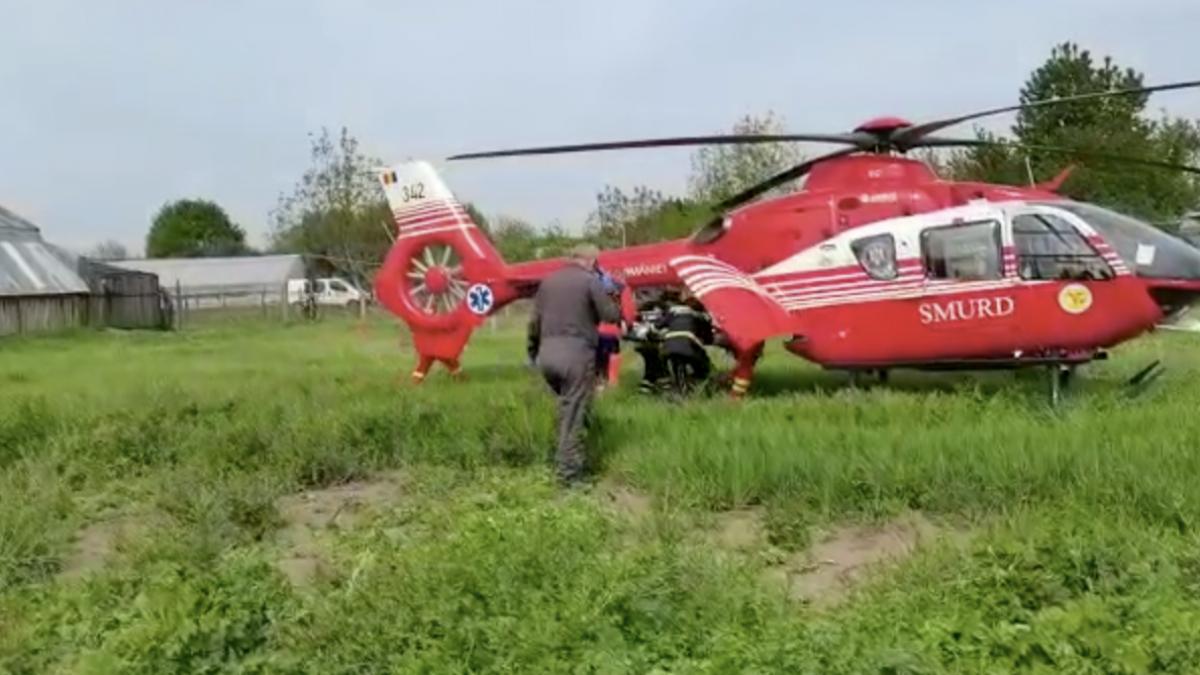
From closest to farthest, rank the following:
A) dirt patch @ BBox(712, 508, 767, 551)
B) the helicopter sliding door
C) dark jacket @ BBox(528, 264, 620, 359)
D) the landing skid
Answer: dirt patch @ BBox(712, 508, 767, 551), dark jacket @ BBox(528, 264, 620, 359), the helicopter sliding door, the landing skid

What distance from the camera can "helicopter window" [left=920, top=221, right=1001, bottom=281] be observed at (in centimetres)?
1044

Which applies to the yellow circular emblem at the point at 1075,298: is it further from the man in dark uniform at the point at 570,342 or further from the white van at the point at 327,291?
the white van at the point at 327,291

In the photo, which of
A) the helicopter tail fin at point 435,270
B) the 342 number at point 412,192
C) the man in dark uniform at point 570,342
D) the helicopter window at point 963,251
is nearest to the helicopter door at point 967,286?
the helicopter window at point 963,251

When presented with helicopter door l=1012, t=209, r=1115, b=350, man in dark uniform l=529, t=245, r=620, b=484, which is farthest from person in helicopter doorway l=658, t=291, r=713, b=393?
man in dark uniform l=529, t=245, r=620, b=484

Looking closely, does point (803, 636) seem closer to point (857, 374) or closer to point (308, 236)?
point (857, 374)

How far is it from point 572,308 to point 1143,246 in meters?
5.38

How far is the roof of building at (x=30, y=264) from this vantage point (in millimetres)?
35156

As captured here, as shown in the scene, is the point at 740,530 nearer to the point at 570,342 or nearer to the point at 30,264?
the point at 570,342

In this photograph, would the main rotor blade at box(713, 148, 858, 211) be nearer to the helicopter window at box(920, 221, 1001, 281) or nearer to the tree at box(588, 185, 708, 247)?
the helicopter window at box(920, 221, 1001, 281)

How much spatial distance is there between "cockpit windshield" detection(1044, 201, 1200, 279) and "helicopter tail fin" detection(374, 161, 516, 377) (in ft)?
21.0

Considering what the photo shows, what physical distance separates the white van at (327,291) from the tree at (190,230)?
4590 centimetres

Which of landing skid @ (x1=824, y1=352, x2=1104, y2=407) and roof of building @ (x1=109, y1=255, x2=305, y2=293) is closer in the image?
landing skid @ (x1=824, y1=352, x2=1104, y2=407)

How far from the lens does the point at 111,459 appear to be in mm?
8648

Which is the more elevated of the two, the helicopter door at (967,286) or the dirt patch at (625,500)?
the helicopter door at (967,286)
